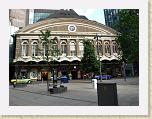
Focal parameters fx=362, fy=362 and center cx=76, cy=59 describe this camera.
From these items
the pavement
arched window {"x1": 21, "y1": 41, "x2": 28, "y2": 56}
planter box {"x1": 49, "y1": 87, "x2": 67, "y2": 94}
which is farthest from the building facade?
planter box {"x1": 49, "y1": 87, "x2": 67, "y2": 94}

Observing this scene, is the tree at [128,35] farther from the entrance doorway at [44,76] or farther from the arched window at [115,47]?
the entrance doorway at [44,76]

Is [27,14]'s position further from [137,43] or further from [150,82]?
[150,82]

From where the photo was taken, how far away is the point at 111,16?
6.03 metres

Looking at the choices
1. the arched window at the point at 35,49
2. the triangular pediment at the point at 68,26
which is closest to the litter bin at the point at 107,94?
the triangular pediment at the point at 68,26

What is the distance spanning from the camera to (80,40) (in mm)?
6500

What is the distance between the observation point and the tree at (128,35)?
591 centimetres

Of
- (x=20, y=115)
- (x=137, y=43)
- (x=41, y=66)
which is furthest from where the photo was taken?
(x=41, y=66)

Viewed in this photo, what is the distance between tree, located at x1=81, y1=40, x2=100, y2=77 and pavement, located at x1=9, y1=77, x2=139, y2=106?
9.6 inches

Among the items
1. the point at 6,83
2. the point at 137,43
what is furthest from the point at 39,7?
the point at 137,43

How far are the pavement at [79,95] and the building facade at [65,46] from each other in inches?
10.1

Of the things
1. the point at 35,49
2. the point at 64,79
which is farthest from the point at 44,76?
the point at 35,49

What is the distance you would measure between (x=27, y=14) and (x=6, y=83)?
1244mm

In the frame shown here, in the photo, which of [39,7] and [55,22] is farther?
[55,22]

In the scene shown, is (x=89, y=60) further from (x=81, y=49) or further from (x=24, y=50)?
(x=24, y=50)
